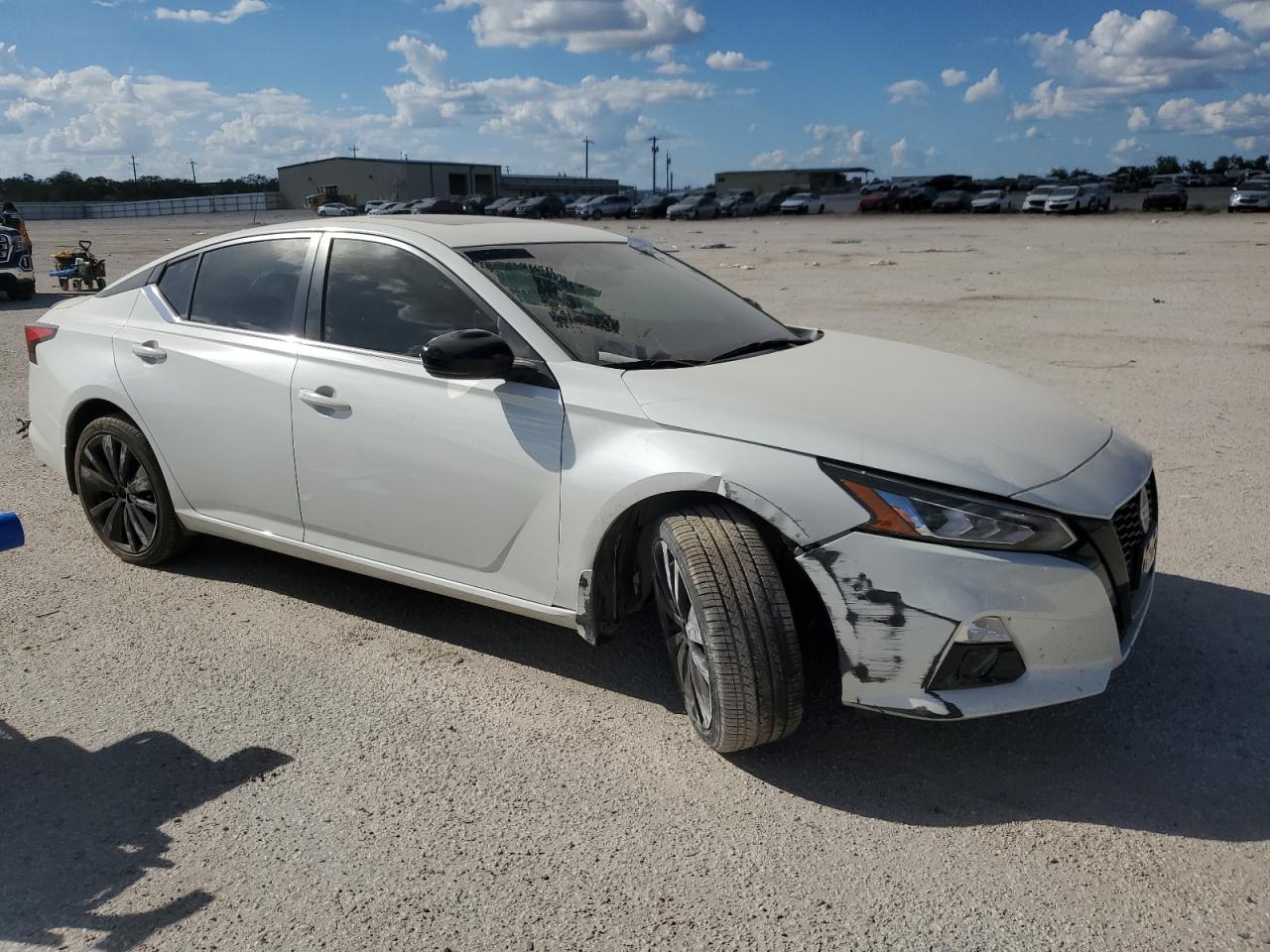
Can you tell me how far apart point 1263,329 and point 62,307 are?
11.6 meters

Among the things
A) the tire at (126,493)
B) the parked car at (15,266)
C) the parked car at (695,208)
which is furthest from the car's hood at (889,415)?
the parked car at (695,208)

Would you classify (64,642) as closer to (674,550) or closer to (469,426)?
(469,426)

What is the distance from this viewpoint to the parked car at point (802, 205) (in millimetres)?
60406

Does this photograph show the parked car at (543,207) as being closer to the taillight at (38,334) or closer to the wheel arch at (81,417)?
the taillight at (38,334)

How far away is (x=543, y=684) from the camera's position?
150 inches

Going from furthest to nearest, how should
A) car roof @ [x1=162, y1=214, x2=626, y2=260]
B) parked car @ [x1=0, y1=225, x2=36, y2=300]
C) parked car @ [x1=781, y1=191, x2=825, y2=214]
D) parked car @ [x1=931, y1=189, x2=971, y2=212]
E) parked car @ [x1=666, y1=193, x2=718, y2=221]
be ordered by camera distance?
parked car @ [x1=781, y1=191, x2=825, y2=214] → parked car @ [x1=666, y1=193, x2=718, y2=221] → parked car @ [x1=931, y1=189, x2=971, y2=212] → parked car @ [x1=0, y1=225, x2=36, y2=300] → car roof @ [x1=162, y1=214, x2=626, y2=260]

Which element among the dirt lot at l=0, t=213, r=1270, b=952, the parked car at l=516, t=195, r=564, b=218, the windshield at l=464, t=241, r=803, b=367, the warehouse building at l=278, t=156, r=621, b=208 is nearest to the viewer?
the dirt lot at l=0, t=213, r=1270, b=952

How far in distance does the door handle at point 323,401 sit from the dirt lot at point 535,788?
3.13ft

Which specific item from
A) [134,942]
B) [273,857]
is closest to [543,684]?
[273,857]

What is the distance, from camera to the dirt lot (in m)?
2.58

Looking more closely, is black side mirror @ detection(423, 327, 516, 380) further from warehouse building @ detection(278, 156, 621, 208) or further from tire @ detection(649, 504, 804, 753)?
warehouse building @ detection(278, 156, 621, 208)

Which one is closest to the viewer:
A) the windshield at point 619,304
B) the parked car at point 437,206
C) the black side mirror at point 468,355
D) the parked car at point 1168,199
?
the black side mirror at point 468,355

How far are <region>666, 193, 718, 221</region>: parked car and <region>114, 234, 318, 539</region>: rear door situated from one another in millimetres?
55177

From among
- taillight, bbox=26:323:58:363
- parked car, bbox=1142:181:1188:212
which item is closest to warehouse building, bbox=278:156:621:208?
parked car, bbox=1142:181:1188:212
